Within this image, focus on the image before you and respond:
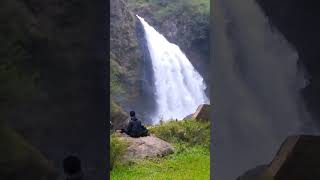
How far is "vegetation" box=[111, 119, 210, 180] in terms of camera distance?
332 inches

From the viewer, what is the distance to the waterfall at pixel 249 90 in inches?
170

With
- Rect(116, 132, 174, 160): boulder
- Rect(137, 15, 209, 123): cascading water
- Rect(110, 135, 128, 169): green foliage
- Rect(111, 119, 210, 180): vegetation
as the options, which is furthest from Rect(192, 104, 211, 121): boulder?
Rect(137, 15, 209, 123): cascading water

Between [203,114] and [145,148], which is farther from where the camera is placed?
[203,114]

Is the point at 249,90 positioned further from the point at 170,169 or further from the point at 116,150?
the point at 116,150

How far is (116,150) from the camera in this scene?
8961 millimetres

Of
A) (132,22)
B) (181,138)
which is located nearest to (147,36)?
(132,22)

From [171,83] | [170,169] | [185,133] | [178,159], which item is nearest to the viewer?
[170,169]

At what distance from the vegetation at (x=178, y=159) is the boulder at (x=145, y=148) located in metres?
0.15

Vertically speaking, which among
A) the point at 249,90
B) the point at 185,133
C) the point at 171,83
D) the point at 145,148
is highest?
the point at 171,83

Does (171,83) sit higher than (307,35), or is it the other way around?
(307,35)

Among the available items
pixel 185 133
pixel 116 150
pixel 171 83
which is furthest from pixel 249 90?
pixel 171 83

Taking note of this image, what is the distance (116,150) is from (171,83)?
603 inches

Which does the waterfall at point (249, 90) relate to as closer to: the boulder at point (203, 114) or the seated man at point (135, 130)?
the seated man at point (135, 130)
